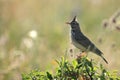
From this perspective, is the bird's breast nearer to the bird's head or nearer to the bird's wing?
the bird's wing

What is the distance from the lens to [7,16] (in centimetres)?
1052

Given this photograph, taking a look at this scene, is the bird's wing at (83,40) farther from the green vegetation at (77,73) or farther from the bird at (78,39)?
the green vegetation at (77,73)

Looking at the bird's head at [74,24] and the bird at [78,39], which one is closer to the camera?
the bird's head at [74,24]

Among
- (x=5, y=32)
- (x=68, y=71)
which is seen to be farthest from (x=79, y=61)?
(x=5, y=32)

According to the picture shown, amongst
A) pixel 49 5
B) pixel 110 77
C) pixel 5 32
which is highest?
pixel 49 5

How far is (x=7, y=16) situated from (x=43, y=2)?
87.6 inches

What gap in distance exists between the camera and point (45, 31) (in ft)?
35.0

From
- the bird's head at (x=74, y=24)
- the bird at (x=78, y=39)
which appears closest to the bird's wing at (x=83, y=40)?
the bird at (x=78, y=39)

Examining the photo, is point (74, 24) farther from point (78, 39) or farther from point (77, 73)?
point (77, 73)

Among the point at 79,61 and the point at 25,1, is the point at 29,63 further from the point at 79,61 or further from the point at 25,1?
the point at 25,1

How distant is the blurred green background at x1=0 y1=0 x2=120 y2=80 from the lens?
25.8ft

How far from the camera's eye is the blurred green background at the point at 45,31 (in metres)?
7.88

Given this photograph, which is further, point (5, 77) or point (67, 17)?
point (67, 17)

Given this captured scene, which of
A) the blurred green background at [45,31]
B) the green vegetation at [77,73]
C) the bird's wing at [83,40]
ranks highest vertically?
the blurred green background at [45,31]
